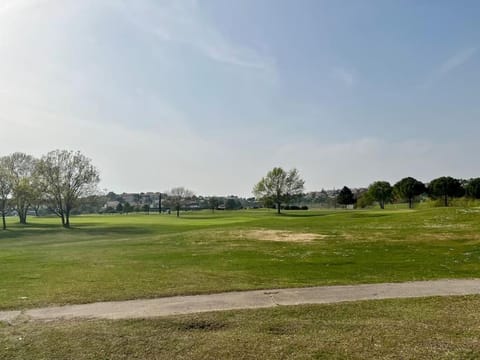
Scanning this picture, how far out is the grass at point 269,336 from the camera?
20.9 ft

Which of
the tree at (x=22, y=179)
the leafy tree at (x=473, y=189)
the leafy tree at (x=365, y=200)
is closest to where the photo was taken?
the tree at (x=22, y=179)

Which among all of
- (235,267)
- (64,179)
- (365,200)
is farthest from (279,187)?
(235,267)

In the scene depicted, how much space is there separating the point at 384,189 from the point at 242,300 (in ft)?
334

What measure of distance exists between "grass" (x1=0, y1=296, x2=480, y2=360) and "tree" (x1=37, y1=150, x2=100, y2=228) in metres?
56.5

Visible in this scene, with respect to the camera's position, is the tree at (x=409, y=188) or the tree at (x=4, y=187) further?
the tree at (x=409, y=188)

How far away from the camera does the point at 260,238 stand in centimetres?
3111

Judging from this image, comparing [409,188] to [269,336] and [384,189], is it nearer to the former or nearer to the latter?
[384,189]

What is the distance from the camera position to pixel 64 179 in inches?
2395

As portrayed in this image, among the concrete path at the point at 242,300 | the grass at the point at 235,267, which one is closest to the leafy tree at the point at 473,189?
the grass at the point at 235,267

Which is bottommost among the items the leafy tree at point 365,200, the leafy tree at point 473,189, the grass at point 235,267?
the grass at point 235,267

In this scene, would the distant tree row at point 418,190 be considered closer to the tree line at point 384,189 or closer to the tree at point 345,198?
the tree line at point 384,189

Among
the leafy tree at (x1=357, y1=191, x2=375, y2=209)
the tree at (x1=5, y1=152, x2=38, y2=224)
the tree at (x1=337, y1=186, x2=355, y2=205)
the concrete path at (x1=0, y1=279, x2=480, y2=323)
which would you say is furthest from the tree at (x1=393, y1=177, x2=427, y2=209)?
the concrete path at (x1=0, y1=279, x2=480, y2=323)

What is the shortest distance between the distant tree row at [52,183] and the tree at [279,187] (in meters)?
45.5

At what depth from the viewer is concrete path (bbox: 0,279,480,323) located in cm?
930
